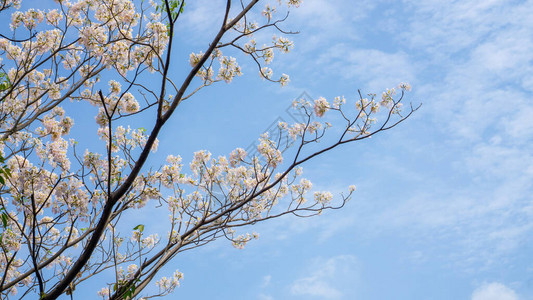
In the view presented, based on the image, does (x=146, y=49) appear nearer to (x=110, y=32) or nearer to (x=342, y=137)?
(x=110, y=32)

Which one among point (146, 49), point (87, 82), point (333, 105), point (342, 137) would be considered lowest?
point (342, 137)

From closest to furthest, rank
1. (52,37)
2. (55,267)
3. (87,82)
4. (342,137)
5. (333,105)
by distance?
(342,137) → (333,105) → (55,267) → (87,82) → (52,37)

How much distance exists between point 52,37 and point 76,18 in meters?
0.37

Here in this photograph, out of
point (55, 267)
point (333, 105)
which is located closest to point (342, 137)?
point (333, 105)

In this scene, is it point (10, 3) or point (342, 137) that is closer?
point (342, 137)

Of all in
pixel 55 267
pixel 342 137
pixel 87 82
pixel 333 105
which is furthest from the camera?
pixel 87 82

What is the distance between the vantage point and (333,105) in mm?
4480

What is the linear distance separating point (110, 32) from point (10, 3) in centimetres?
116

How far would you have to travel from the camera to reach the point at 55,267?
4863 millimetres

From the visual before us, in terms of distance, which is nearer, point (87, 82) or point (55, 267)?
point (55, 267)

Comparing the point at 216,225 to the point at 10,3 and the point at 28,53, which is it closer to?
the point at 28,53

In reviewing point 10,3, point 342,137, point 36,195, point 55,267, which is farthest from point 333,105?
point 10,3

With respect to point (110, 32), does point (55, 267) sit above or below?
below

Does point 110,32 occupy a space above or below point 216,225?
above
